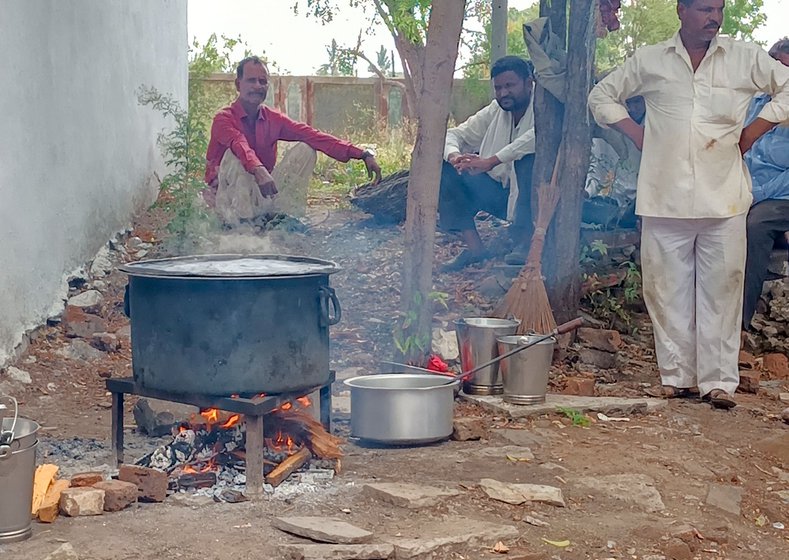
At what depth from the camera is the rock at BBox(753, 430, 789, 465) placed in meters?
4.77

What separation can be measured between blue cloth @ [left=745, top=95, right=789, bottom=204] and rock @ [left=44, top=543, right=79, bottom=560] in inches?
203

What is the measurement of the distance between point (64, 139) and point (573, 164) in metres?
3.43

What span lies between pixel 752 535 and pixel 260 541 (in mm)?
1825

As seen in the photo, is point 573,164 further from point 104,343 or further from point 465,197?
point 104,343

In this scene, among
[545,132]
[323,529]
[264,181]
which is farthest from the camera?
[264,181]

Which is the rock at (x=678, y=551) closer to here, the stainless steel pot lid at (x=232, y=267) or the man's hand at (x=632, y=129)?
the stainless steel pot lid at (x=232, y=267)

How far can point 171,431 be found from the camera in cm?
470

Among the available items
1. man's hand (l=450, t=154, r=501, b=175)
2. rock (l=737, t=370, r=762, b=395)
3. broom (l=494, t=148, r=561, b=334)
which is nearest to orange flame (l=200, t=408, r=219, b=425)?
broom (l=494, t=148, r=561, b=334)

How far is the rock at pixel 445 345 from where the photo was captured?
5965 millimetres

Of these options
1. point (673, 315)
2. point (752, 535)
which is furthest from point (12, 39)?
point (752, 535)

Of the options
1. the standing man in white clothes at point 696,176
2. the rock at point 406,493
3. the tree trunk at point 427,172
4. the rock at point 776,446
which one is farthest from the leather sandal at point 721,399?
the rock at point 406,493

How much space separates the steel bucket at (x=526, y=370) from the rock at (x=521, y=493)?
1.28 meters

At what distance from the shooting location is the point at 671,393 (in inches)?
224

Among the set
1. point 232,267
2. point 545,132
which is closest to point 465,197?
point 545,132
